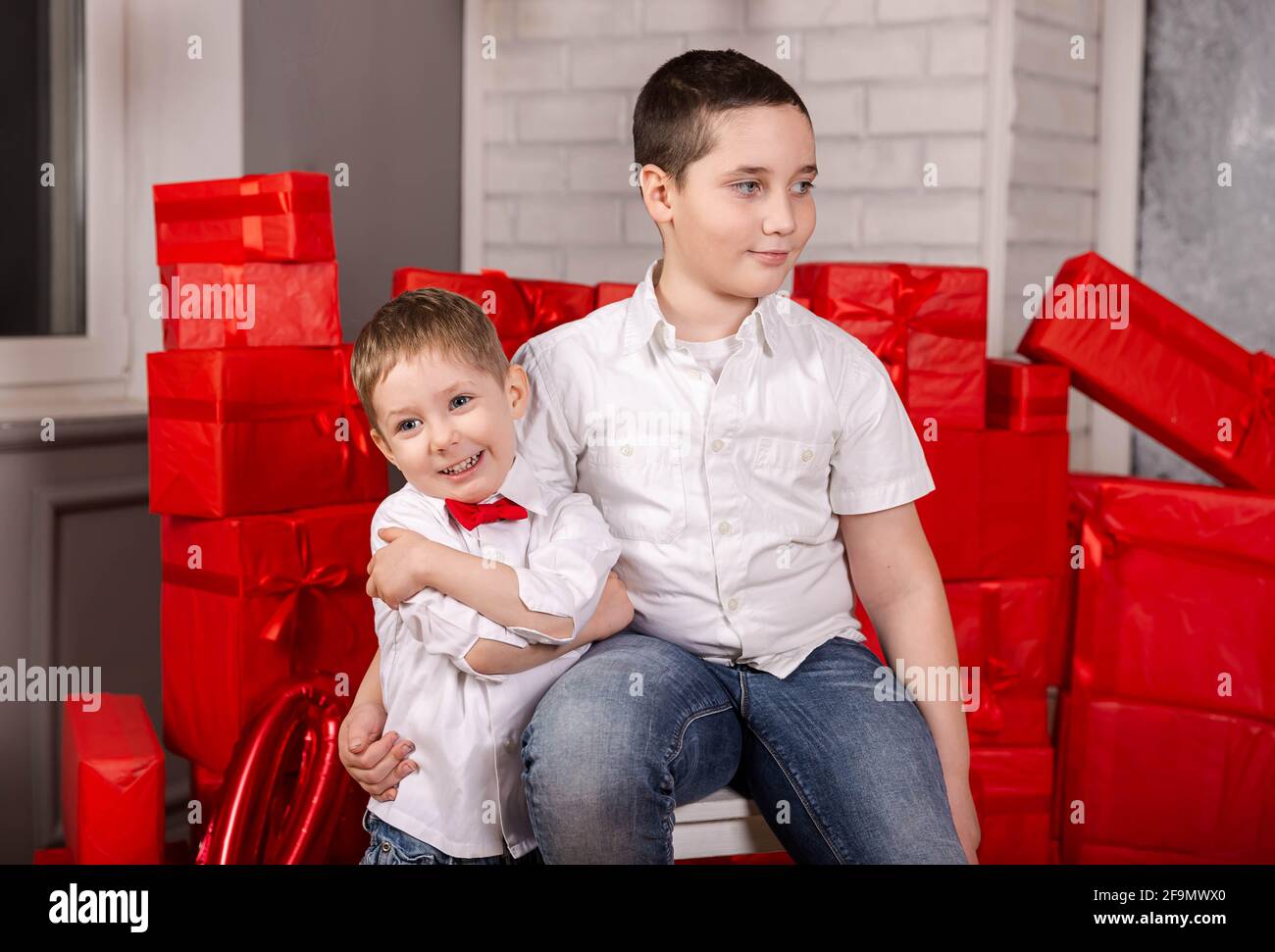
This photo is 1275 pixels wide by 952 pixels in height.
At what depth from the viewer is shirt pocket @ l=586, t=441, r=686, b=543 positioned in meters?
1.58

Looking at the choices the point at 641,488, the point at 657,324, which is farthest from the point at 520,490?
the point at 657,324

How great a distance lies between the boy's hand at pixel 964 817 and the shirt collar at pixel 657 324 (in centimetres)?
55

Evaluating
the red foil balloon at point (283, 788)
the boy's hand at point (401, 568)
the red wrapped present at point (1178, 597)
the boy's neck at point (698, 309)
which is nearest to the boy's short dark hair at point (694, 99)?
the boy's neck at point (698, 309)

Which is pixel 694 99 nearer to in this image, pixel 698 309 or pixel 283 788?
pixel 698 309

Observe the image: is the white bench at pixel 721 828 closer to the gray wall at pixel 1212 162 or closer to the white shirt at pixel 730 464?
the white shirt at pixel 730 464

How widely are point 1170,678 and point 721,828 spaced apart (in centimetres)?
98

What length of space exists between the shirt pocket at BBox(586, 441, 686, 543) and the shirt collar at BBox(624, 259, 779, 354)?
0.13 m

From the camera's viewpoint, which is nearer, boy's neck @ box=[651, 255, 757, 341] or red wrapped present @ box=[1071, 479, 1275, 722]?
boy's neck @ box=[651, 255, 757, 341]

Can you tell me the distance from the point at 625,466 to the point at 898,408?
1.10 feet

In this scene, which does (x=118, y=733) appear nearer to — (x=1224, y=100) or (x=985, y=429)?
(x=985, y=429)

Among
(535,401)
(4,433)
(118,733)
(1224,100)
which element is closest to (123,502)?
(4,433)

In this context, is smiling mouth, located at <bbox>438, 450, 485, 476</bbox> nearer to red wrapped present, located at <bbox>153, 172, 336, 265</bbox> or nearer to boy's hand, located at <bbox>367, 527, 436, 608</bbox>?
boy's hand, located at <bbox>367, 527, 436, 608</bbox>

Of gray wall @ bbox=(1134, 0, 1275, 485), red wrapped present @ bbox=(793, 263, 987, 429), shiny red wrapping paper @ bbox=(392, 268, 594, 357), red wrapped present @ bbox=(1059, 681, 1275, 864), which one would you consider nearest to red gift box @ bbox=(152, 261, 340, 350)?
shiny red wrapping paper @ bbox=(392, 268, 594, 357)

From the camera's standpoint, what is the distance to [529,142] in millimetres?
2988
